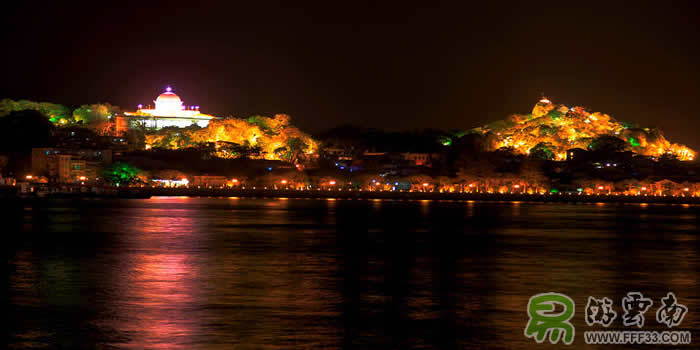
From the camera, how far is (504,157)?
118000 mm

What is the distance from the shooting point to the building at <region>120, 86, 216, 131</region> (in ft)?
403

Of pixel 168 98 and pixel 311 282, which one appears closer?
pixel 311 282

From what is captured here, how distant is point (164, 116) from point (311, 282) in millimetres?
107109

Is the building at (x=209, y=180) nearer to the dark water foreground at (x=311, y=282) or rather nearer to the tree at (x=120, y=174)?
the tree at (x=120, y=174)

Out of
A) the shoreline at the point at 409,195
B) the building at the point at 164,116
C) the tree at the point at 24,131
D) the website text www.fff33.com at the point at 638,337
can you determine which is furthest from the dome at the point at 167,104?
the website text www.fff33.com at the point at 638,337

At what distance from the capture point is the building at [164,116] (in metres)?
123

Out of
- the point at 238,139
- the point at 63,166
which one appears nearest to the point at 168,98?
the point at 238,139

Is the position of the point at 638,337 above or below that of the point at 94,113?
below

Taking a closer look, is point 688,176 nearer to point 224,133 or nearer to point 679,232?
point 224,133

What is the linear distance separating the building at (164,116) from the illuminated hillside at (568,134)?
149ft

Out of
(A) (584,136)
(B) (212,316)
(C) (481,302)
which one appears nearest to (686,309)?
(C) (481,302)

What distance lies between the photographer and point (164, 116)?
408 ft

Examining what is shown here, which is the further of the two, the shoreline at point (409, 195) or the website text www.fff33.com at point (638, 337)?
the shoreline at point (409, 195)

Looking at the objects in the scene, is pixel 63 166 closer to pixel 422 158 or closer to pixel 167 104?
pixel 167 104
